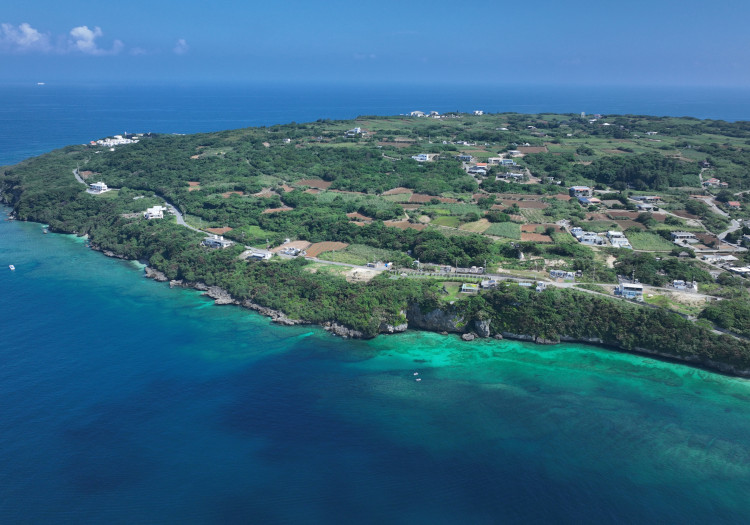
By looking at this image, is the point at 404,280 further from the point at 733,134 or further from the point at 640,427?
the point at 733,134

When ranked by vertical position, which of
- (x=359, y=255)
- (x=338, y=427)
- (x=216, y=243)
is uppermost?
(x=359, y=255)

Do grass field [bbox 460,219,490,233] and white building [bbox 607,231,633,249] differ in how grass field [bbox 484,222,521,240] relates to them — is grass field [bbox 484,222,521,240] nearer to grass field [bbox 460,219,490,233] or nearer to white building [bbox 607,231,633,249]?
grass field [bbox 460,219,490,233]

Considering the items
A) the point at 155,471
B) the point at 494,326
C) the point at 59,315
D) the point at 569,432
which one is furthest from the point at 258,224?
the point at 569,432

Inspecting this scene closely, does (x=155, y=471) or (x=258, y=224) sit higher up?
(x=258, y=224)

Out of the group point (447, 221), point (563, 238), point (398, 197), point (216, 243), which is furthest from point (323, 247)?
point (563, 238)

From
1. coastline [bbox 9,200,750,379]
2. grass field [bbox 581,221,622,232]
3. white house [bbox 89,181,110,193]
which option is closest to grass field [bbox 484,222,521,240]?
grass field [bbox 581,221,622,232]

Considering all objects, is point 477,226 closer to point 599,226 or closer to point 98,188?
point 599,226
